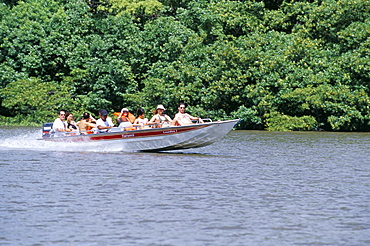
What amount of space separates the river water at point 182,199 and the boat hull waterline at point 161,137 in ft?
1.23

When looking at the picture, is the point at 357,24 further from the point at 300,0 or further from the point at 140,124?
the point at 140,124

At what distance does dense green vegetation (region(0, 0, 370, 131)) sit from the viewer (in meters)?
38.4

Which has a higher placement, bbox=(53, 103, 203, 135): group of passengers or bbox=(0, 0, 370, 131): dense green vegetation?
bbox=(0, 0, 370, 131): dense green vegetation

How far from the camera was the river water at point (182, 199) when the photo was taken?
977 centimetres

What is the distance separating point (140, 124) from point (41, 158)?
10.3 ft

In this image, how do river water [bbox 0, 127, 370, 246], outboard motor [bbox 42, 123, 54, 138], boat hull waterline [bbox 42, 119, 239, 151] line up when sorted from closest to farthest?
river water [bbox 0, 127, 370, 246] < boat hull waterline [bbox 42, 119, 239, 151] < outboard motor [bbox 42, 123, 54, 138]

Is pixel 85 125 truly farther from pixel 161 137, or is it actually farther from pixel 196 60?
pixel 196 60

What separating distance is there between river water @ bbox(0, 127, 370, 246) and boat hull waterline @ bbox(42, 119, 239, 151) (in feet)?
1.23

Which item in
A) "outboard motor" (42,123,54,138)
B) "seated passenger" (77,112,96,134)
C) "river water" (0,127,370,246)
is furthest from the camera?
"seated passenger" (77,112,96,134)

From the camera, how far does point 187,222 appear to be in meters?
10.6

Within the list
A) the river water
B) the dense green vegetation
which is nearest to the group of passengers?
the river water

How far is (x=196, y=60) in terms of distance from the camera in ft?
136

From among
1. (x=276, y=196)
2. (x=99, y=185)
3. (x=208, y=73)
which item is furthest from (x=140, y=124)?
(x=208, y=73)

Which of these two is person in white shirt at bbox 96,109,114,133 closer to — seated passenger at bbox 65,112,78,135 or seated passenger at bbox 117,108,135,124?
seated passenger at bbox 117,108,135,124
